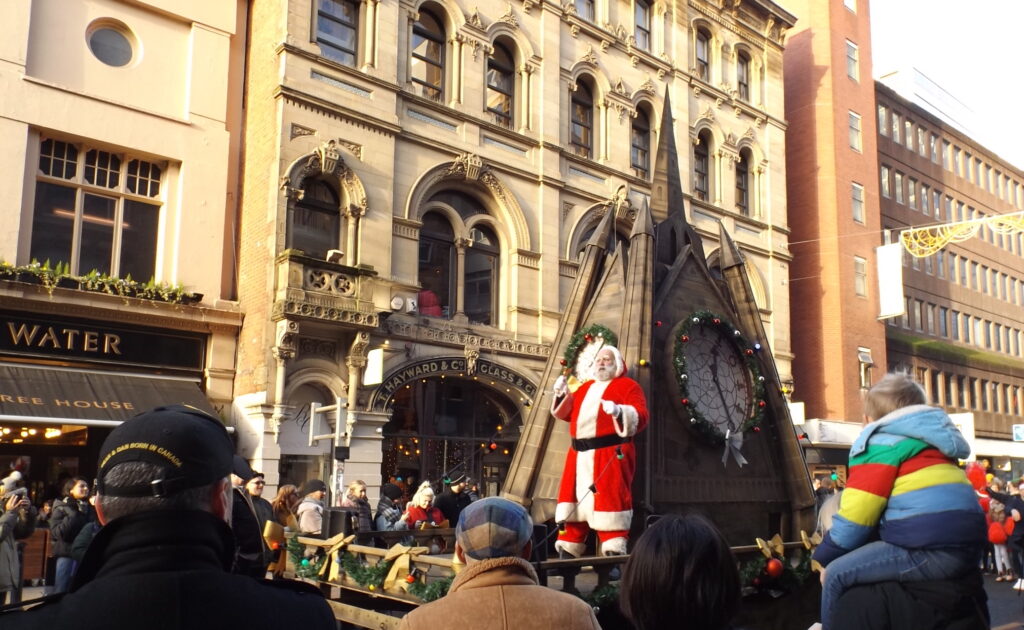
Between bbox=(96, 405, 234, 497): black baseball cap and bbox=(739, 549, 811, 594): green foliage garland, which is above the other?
bbox=(96, 405, 234, 497): black baseball cap

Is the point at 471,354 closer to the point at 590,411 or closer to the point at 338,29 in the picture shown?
the point at 338,29

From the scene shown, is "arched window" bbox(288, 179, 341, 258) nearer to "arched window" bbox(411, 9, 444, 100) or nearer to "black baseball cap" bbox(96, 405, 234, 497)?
"arched window" bbox(411, 9, 444, 100)

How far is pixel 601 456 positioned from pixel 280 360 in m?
10.1

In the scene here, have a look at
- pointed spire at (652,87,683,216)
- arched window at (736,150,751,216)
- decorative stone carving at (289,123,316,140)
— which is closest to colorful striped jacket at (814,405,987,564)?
pointed spire at (652,87,683,216)

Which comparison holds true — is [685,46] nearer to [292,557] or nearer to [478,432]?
[478,432]

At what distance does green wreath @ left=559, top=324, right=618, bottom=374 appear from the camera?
8.41m

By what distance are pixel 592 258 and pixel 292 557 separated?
428 centimetres

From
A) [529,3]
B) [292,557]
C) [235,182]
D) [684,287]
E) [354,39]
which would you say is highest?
[529,3]

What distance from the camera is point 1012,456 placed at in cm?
3838

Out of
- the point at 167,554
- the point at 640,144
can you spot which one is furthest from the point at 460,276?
the point at 167,554

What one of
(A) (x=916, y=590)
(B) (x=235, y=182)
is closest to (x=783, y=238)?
(B) (x=235, y=182)

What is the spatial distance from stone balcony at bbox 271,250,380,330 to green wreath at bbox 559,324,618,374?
858cm

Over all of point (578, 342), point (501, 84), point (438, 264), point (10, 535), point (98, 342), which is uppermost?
point (501, 84)

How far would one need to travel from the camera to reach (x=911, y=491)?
3.63 meters
